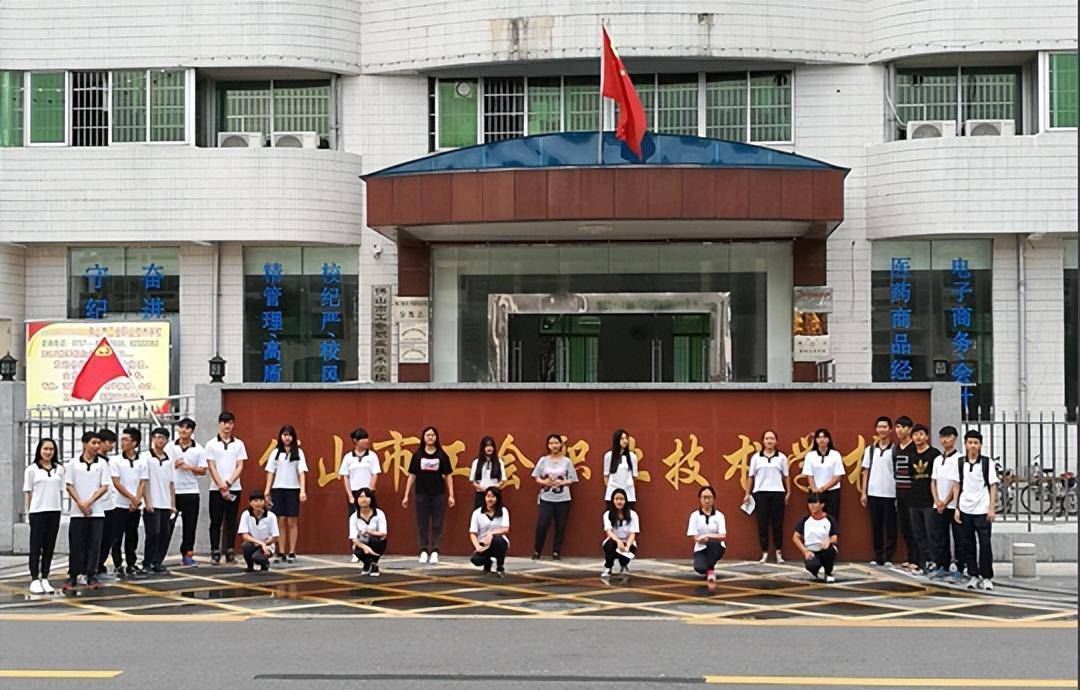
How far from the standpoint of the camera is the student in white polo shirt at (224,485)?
16.9 meters

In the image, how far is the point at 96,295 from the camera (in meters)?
25.5

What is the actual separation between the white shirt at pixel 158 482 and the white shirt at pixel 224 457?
59 centimetres

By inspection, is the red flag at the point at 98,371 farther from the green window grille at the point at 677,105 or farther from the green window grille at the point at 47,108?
the green window grille at the point at 677,105

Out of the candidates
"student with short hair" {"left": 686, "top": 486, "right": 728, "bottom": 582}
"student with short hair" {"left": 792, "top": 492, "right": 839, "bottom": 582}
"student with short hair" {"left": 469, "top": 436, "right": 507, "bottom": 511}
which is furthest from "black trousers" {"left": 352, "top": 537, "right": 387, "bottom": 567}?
"student with short hair" {"left": 792, "top": 492, "right": 839, "bottom": 582}

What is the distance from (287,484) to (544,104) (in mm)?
10399

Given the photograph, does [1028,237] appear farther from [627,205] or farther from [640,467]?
[640,467]

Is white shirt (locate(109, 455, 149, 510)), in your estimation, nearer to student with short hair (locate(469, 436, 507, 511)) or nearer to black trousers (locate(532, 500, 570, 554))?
student with short hair (locate(469, 436, 507, 511))

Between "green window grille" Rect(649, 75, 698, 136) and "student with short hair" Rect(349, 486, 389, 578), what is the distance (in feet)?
36.4

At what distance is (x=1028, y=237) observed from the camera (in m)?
24.0

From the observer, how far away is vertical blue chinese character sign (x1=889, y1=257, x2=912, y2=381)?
961 inches

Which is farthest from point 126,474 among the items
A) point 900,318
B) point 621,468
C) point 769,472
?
point 900,318

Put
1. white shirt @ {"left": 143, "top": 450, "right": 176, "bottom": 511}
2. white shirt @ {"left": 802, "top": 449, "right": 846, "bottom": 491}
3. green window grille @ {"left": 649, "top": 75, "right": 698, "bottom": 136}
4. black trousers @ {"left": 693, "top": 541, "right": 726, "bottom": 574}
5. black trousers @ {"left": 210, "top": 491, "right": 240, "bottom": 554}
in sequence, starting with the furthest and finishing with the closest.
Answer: green window grille @ {"left": 649, "top": 75, "right": 698, "bottom": 136}, black trousers @ {"left": 210, "top": 491, "right": 240, "bottom": 554}, white shirt @ {"left": 802, "top": 449, "right": 846, "bottom": 491}, white shirt @ {"left": 143, "top": 450, "right": 176, "bottom": 511}, black trousers @ {"left": 693, "top": 541, "right": 726, "bottom": 574}

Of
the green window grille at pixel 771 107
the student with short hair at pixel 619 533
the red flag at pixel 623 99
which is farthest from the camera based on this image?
the green window grille at pixel 771 107

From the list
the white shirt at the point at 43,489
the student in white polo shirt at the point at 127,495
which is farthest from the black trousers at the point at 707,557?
the white shirt at the point at 43,489
